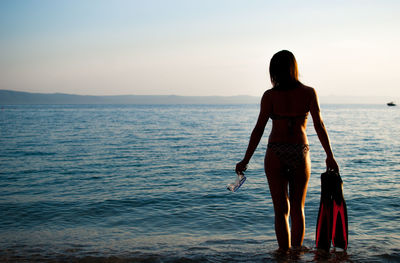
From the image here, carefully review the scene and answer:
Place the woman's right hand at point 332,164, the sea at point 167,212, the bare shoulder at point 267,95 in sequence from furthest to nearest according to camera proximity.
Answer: the sea at point 167,212 < the woman's right hand at point 332,164 < the bare shoulder at point 267,95

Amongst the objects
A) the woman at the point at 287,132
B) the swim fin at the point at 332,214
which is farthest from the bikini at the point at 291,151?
the swim fin at the point at 332,214

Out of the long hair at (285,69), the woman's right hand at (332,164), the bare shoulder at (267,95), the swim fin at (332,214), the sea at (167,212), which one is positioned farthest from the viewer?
the sea at (167,212)

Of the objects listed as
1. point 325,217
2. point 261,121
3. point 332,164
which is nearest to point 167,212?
point 325,217

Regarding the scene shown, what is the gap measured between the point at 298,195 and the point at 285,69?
1.39 m

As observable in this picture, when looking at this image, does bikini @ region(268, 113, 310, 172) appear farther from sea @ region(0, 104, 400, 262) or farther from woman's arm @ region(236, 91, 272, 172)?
sea @ region(0, 104, 400, 262)

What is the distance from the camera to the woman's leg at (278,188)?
3.91 m

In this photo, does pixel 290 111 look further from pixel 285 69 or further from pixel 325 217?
pixel 325 217

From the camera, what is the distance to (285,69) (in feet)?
12.3

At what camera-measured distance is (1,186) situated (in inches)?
406

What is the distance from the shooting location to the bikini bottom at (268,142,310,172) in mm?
3834

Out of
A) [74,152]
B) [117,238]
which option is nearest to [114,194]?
[117,238]

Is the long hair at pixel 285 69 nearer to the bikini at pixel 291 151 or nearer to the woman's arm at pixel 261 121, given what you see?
the woman's arm at pixel 261 121

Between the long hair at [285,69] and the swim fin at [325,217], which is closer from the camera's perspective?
the long hair at [285,69]

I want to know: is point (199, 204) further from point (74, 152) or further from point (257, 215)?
point (74, 152)
